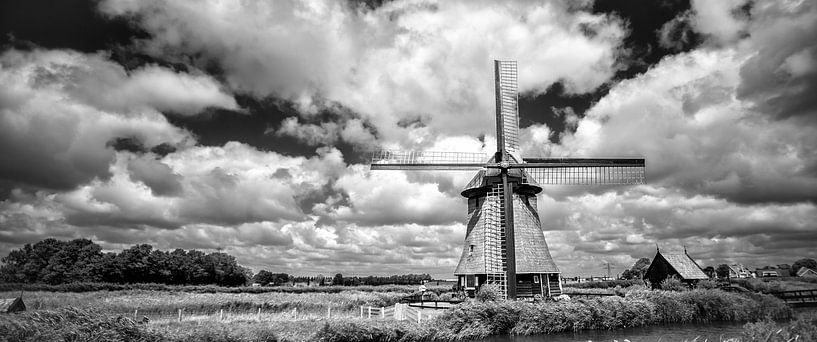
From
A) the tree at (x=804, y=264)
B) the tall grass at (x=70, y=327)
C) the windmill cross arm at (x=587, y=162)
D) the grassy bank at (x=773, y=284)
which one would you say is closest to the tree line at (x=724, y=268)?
the tree at (x=804, y=264)

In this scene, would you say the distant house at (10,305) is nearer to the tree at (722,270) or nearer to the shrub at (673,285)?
the shrub at (673,285)

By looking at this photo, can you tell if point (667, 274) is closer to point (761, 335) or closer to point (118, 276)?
point (761, 335)

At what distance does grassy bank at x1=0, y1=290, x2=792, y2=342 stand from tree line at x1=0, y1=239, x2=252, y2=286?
137ft

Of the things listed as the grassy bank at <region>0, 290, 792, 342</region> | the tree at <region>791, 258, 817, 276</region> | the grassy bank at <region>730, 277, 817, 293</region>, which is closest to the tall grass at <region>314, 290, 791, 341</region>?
the grassy bank at <region>0, 290, 792, 342</region>

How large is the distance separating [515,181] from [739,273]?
97.8 metres

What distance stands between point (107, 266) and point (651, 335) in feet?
185

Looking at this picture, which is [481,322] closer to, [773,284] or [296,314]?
[296,314]

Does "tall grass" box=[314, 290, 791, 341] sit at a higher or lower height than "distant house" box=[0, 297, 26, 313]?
lower

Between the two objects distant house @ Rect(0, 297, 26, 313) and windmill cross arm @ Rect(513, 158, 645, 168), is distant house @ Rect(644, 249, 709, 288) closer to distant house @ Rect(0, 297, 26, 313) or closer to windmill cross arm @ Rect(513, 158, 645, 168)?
windmill cross arm @ Rect(513, 158, 645, 168)

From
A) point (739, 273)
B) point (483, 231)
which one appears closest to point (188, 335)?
point (483, 231)

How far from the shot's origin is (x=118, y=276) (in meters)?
55.2

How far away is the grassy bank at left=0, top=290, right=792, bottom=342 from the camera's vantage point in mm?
14266

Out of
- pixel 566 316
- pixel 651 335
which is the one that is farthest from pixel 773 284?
pixel 566 316

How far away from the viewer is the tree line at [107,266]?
5494cm
